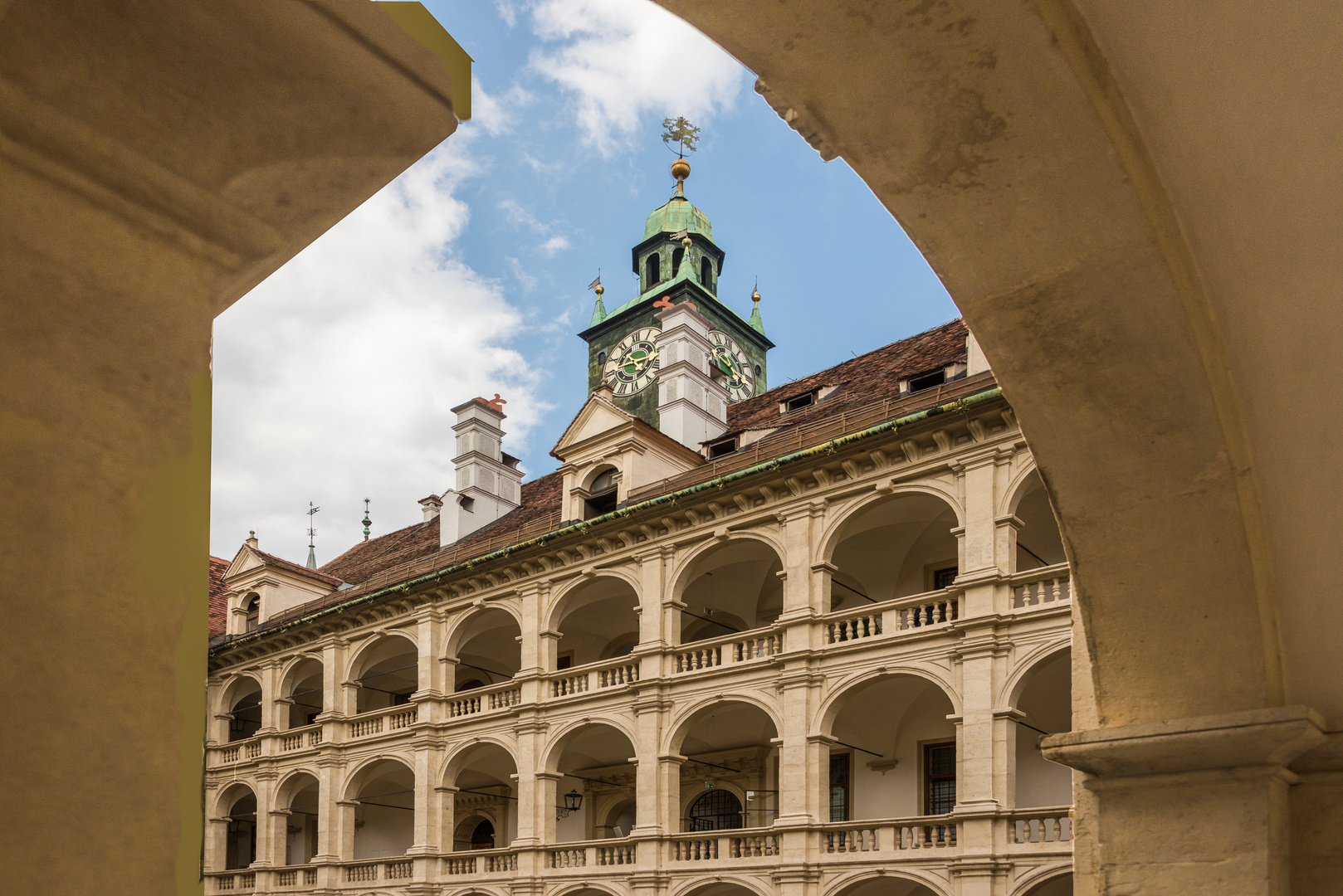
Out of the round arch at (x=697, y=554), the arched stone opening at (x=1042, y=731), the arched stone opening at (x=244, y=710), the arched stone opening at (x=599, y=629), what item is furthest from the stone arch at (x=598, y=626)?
the arched stone opening at (x=244, y=710)

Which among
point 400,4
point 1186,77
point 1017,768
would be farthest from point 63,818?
point 1017,768

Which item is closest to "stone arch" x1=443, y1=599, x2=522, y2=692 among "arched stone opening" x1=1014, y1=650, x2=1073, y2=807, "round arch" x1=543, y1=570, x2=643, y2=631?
"round arch" x1=543, y1=570, x2=643, y2=631

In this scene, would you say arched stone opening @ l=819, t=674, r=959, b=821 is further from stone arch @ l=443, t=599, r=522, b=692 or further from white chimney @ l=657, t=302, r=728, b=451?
stone arch @ l=443, t=599, r=522, b=692

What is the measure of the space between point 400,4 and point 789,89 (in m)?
1.33

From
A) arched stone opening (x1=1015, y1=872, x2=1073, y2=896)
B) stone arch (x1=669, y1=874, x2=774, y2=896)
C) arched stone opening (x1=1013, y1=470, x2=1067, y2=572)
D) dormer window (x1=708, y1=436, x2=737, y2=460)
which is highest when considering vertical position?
dormer window (x1=708, y1=436, x2=737, y2=460)

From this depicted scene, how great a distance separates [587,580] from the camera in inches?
925

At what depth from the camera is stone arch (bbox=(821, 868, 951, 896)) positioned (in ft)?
54.9

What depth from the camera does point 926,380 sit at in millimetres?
21594

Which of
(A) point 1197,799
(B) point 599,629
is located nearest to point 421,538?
(B) point 599,629

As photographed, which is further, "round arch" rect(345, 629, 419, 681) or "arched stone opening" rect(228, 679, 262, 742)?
"arched stone opening" rect(228, 679, 262, 742)

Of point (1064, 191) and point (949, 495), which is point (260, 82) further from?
point (949, 495)

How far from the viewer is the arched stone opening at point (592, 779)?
80.9 feet

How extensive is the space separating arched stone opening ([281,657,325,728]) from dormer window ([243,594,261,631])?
2.24m

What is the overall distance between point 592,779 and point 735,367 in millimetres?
21819
